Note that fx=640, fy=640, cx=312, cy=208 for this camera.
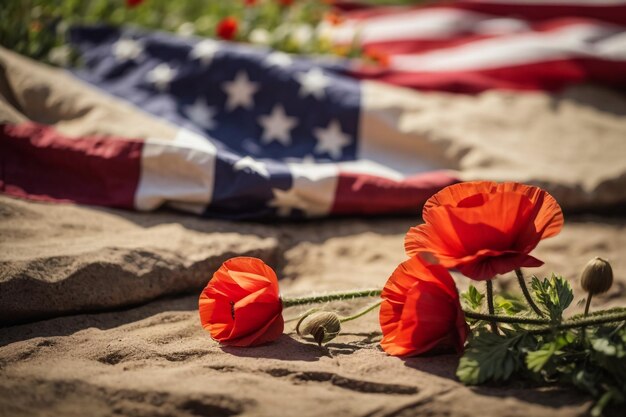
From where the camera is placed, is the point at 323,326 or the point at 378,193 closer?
the point at 323,326

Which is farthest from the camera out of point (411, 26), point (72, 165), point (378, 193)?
point (411, 26)

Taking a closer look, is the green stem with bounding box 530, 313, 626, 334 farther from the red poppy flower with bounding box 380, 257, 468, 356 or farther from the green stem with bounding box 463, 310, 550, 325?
the red poppy flower with bounding box 380, 257, 468, 356

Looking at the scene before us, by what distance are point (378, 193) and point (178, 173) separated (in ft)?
1.95

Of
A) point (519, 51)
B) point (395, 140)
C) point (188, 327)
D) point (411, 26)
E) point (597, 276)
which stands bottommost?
point (188, 327)

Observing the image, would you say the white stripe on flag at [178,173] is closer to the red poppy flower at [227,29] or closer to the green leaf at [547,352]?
the red poppy flower at [227,29]

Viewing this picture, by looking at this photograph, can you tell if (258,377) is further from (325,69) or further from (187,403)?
(325,69)

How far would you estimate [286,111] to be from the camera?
2.28m

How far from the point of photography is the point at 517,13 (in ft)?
10.9

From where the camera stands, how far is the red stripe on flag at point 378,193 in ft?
6.32

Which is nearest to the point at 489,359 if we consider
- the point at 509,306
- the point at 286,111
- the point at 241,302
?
the point at 509,306

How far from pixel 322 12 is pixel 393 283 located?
2642 mm

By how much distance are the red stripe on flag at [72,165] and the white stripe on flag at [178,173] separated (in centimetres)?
3

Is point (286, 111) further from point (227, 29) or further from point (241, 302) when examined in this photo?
point (241, 302)

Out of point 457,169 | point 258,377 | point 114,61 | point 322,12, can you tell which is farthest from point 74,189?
point 322,12
